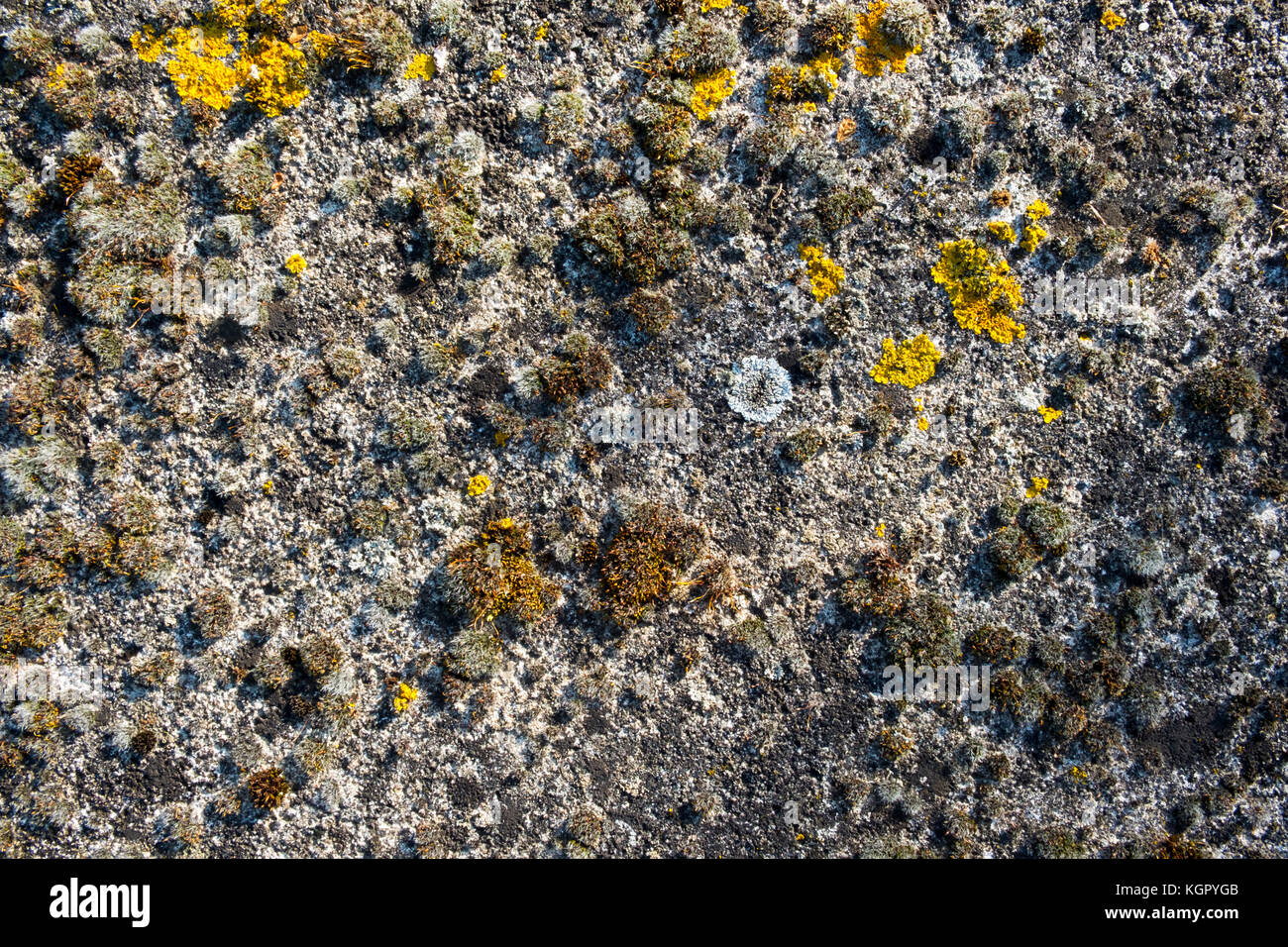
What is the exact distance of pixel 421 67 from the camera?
8836 millimetres

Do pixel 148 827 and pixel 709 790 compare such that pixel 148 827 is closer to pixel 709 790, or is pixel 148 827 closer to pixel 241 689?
pixel 241 689

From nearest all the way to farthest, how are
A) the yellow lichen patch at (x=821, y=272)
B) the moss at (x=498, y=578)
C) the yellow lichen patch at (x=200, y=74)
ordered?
1. the moss at (x=498, y=578)
2. the yellow lichen patch at (x=200, y=74)
3. the yellow lichen patch at (x=821, y=272)

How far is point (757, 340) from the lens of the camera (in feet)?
29.5

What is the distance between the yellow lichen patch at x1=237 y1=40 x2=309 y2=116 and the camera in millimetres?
8758

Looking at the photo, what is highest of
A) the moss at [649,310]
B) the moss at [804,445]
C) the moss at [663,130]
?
the moss at [663,130]

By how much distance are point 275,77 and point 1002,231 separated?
29.6 feet

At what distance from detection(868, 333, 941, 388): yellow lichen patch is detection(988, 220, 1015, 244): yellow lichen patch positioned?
152 centimetres

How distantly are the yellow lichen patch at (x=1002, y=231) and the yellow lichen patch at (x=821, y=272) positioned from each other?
1949mm

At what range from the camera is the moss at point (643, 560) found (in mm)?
8734

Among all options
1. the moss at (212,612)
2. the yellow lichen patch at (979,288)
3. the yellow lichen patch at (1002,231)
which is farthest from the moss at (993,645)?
the moss at (212,612)

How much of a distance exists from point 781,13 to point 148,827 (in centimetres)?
1252

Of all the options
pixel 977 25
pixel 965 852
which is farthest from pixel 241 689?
pixel 977 25

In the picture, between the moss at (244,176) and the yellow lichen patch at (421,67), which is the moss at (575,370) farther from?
the moss at (244,176)

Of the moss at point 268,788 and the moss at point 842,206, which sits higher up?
the moss at point 842,206
